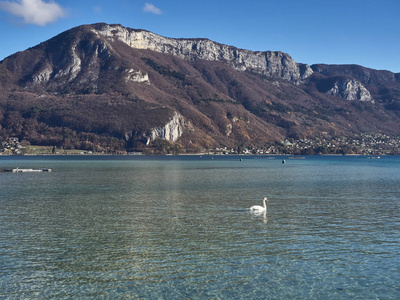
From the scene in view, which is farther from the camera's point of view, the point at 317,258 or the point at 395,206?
the point at 395,206

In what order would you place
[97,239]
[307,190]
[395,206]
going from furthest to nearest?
[307,190]
[395,206]
[97,239]

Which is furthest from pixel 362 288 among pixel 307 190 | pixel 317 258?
pixel 307 190

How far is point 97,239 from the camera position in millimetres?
36031

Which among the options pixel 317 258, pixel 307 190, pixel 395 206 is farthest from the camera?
pixel 307 190

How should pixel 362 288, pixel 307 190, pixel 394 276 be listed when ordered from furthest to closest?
pixel 307 190 < pixel 394 276 < pixel 362 288

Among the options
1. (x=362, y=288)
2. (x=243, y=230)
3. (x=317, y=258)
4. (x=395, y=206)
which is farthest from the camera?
(x=395, y=206)

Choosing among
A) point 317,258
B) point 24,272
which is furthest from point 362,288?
point 24,272

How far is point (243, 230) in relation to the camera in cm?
3969

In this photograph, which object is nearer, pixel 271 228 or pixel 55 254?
pixel 55 254

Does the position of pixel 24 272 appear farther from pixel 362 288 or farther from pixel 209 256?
pixel 362 288

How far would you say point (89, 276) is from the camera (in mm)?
26469

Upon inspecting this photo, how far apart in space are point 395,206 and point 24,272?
153 feet

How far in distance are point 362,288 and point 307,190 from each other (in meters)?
54.7

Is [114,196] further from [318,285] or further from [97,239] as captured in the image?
[318,285]
